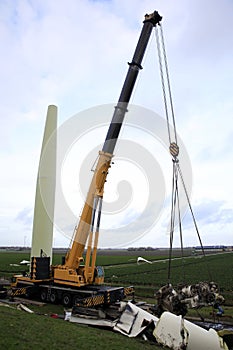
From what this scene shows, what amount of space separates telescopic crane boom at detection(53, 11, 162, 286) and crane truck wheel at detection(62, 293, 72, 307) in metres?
0.60

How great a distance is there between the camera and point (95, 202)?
16375 mm

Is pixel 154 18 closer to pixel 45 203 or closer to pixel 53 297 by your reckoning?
pixel 45 203

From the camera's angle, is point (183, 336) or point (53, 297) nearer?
point (183, 336)

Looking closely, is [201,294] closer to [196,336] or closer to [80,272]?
[196,336]

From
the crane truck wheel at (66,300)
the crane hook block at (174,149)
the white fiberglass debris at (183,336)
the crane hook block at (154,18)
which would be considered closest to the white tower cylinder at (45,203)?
the crane truck wheel at (66,300)

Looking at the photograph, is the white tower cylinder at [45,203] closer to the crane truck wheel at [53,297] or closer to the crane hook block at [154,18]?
the crane truck wheel at [53,297]

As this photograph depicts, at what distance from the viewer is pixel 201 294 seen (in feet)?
38.6

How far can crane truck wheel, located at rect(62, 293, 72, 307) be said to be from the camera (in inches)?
647

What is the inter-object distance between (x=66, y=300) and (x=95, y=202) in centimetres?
487

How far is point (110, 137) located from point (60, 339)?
379 inches

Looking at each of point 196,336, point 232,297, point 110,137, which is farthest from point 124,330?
point 232,297

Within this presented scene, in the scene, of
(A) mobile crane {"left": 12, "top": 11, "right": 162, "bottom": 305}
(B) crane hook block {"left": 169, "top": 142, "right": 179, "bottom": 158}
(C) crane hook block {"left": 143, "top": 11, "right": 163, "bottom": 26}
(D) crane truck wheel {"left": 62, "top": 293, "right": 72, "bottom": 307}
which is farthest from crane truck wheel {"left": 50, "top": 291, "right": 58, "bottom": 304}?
(C) crane hook block {"left": 143, "top": 11, "right": 163, "bottom": 26}

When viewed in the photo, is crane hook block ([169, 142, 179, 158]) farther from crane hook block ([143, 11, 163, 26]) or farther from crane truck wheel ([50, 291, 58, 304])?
crane truck wheel ([50, 291, 58, 304])

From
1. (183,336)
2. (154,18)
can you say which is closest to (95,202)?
(183,336)
